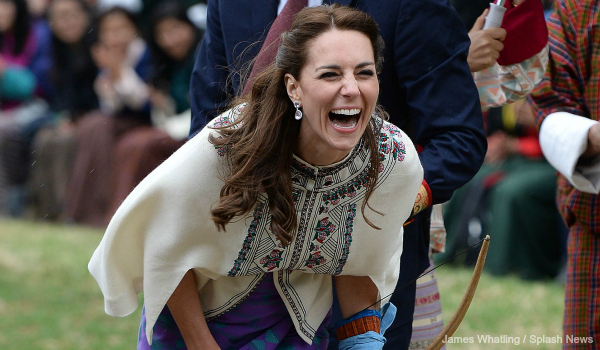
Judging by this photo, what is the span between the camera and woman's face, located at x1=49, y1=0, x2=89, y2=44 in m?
9.61

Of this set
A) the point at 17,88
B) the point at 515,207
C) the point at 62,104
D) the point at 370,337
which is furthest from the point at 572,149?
the point at 17,88

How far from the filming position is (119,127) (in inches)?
347

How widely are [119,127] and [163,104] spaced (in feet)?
1.77

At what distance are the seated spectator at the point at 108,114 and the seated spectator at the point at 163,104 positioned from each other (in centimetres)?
15

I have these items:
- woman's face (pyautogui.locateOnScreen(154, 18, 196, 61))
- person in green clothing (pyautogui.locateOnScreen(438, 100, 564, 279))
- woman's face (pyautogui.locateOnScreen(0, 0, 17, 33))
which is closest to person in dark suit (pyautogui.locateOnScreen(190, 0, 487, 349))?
person in green clothing (pyautogui.locateOnScreen(438, 100, 564, 279))

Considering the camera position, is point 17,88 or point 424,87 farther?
point 17,88

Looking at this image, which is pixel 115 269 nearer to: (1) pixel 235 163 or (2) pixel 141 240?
(2) pixel 141 240

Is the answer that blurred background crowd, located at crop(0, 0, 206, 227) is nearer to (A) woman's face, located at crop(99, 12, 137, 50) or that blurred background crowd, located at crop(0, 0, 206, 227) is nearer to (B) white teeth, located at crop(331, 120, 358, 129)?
(A) woman's face, located at crop(99, 12, 137, 50)

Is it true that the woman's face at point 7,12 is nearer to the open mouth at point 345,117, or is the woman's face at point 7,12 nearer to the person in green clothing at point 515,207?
the person in green clothing at point 515,207

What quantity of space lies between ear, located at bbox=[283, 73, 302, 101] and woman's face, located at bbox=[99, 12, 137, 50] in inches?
258

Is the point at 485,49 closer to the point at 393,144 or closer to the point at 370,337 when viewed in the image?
the point at 393,144

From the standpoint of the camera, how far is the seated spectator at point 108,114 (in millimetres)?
8672

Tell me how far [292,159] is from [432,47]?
70 centimetres

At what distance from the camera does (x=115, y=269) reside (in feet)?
8.46
